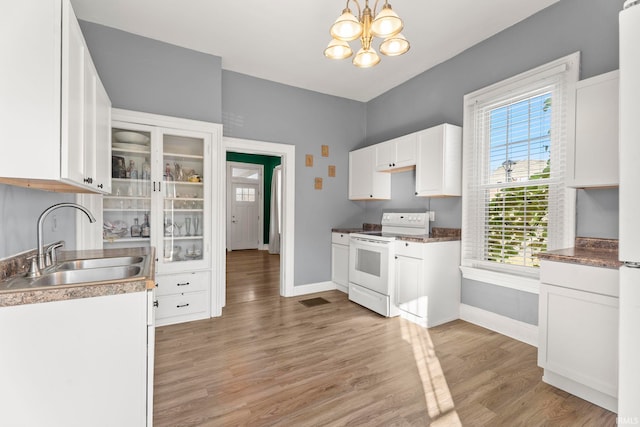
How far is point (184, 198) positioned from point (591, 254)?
3.66 m

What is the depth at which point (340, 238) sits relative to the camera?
4.36 metres

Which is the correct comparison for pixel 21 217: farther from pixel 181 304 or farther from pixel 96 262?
pixel 181 304

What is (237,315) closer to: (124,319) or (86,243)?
(86,243)

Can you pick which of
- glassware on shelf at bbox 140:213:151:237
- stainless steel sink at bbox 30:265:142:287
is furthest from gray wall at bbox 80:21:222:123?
stainless steel sink at bbox 30:265:142:287

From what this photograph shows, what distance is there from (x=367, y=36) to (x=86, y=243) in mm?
2905

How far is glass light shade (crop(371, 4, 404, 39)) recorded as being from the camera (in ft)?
5.80

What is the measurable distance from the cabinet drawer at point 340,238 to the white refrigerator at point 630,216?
Result: 306cm

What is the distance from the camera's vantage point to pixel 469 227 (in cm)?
323

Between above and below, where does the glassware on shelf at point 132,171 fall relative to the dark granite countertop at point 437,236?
above

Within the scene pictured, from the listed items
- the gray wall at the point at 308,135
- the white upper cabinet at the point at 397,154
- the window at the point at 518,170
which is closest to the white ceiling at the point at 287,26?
the gray wall at the point at 308,135

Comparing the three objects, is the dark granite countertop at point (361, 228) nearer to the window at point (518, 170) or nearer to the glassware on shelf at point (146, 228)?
the window at point (518, 170)

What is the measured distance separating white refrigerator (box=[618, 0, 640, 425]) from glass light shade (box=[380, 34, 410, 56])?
42.4 inches

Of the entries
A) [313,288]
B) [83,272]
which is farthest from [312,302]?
[83,272]

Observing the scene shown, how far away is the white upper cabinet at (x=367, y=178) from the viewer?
425cm
